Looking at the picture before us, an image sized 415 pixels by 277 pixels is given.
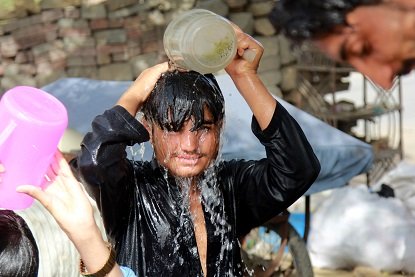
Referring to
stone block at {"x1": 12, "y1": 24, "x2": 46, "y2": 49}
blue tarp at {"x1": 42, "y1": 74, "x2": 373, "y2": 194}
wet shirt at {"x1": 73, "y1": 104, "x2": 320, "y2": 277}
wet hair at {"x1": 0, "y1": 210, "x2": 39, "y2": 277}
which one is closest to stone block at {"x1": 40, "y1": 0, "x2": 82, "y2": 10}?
stone block at {"x1": 12, "y1": 24, "x2": 46, "y2": 49}

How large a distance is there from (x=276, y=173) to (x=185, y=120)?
279 millimetres

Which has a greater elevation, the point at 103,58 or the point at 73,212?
the point at 73,212

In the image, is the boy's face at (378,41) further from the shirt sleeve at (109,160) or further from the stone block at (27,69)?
the stone block at (27,69)

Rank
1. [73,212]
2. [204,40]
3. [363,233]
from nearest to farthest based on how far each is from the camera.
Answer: [73,212], [204,40], [363,233]

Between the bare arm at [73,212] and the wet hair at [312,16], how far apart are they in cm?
60

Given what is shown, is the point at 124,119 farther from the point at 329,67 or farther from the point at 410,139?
the point at 410,139

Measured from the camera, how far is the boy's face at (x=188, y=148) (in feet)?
6.61

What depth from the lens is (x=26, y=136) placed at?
4.96 ft

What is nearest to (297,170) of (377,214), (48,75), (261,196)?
(261,196)

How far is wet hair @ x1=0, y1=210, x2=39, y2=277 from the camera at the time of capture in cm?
156

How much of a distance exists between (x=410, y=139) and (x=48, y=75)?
17.6 feet

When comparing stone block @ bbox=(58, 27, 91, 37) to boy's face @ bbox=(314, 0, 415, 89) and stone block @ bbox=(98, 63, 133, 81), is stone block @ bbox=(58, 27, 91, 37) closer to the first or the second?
stone block @ bbox=(98, 63, 133, 81)

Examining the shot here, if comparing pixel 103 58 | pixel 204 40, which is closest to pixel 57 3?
pixel 103 58

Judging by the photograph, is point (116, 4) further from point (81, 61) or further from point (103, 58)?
point (81, 61)
